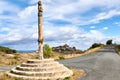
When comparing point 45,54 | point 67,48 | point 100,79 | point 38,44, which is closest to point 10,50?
point 45,54

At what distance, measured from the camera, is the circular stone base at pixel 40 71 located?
20.1 metres

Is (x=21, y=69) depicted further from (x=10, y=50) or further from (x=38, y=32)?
(x=10, y=50)

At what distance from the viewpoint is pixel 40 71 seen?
67.7 ft

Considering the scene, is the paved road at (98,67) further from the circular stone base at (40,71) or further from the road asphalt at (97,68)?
the circular stone base at (40,71)

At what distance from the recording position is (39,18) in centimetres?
2267

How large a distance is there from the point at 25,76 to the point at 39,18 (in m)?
5.30

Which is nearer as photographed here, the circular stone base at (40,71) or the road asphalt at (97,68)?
the circular stone base at (40,71)

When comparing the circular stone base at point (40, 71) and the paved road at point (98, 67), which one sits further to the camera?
the paved road at point (98, 67)

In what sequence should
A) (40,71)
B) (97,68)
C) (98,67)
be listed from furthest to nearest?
(98,67), (97,68), (40,71)

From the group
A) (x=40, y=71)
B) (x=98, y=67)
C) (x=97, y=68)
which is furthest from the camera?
(x=98, y=67)

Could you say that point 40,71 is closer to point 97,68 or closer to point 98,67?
point 97,68

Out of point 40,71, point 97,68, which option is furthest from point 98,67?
point 40,71

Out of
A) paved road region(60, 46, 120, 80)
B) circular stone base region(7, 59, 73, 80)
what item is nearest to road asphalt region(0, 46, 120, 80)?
paved road region(60, 46, 120, 80)

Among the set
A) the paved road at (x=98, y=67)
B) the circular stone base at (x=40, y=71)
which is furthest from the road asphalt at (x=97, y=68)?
the circular stone base at (x=40, y=71)
